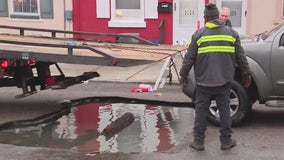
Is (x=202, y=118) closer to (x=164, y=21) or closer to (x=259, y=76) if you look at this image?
(x=259, y=76)

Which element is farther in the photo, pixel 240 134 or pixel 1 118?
pixel 1 118

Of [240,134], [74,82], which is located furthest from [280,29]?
[74,82]

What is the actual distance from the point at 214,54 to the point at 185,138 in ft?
4.43

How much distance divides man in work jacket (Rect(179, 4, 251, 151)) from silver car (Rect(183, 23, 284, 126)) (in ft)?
2.87

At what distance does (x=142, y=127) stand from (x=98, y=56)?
3.90 feet

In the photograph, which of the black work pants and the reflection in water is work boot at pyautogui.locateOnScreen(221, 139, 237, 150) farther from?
the reflection in water

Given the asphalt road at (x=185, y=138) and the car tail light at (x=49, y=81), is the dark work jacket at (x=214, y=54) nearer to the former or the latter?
the asphalt road at (x=185, y=138)

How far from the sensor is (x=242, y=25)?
14.8 metres

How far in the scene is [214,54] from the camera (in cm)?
567

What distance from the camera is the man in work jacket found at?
569 centimetres

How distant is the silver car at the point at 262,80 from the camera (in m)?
6.77

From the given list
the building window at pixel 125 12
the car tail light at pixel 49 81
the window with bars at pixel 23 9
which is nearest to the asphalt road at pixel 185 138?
the car tail light at pixel 49 81

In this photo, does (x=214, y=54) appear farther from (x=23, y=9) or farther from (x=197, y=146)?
(x=23, y=9)

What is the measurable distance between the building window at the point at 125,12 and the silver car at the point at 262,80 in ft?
28.8
